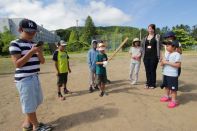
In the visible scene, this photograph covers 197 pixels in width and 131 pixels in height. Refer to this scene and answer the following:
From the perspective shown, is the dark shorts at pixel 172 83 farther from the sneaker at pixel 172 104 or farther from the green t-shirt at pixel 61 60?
the green t-shirt at pixel 61 60

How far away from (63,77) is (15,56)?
11.2 feet

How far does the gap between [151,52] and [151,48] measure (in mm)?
137

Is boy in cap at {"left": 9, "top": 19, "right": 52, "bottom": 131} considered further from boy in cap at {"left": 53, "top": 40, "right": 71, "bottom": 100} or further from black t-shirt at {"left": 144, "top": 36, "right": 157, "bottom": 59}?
black t-shirt at {"left": 144, "top": 36, "right": 157, "bottom": 59}

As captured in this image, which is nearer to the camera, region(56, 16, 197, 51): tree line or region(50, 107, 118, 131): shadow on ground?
region(50, 107, 118, 131): shadow on ground

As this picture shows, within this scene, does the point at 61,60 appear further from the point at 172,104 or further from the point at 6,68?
the point at 6,68

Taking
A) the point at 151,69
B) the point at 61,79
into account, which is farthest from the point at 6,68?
the point at 151,69

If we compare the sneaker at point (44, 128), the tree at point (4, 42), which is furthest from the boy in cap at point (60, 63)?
the tree at point (4, 42)

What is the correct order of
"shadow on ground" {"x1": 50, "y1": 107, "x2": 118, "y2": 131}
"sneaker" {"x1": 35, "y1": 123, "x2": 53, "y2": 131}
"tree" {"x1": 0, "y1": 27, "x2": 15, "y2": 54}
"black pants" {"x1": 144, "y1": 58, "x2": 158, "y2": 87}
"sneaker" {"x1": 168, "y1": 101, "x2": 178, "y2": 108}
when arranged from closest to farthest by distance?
"sneaker" {"x1": 35, "y1": 123, "x2": 53, "y2": 131}, "shadow on ground" {"x1": 50, "y1": 107, "x2": 118, "y2": 131}, "sneaker" {"x1": 168, "y1": 101, "x2": 178, "y2": 108}, "black pants" {"x1": 144, "y1": 58, "x2": 158, "y2": 87}, "tree" {"x1": 0, "y1": 27, "x2": 15, "y2": 54}

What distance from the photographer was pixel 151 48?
7.96 meters

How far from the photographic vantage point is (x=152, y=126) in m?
4.80

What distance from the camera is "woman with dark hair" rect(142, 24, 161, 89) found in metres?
7.85

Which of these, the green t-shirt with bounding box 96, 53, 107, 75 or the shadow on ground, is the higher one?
the green t-shirt with bounding box 96, 53, 107, 75

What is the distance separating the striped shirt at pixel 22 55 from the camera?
413 cm

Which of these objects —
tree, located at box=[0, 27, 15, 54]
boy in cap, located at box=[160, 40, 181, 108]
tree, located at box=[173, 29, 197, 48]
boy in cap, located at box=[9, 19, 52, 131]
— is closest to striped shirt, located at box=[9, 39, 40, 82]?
boy in cap, located at box=[9, 19, 52, 131]
